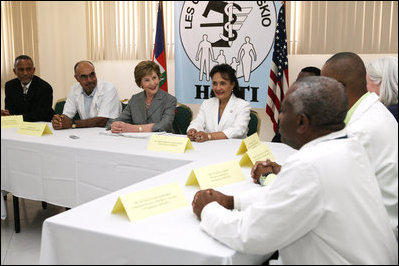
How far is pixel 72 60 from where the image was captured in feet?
8.40

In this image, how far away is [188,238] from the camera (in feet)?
3.53

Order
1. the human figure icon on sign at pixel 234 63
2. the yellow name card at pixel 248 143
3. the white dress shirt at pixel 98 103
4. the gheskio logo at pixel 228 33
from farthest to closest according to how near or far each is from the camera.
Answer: the human figure icon on sign at pixel 234 63, the gheskio logo at pixel 228 33, the white dress shirt at pixel 98 103, the yellow name card at pixel 248 143

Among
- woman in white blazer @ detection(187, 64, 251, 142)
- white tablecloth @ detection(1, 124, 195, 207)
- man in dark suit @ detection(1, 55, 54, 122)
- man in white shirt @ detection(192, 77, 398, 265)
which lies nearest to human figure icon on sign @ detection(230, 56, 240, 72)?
Result: woman in white blazer @ detection(187, 64, 251, 142)

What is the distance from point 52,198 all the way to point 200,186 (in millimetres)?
1326

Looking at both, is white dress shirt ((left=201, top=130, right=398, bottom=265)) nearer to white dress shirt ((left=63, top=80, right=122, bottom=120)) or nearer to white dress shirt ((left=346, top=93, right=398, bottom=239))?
white dress shirt ((left=346, top=93, right=398, bottom=239))

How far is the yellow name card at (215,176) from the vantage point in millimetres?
1552

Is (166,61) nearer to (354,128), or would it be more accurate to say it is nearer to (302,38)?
(302,38)

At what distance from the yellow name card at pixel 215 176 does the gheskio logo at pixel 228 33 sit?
115 inches

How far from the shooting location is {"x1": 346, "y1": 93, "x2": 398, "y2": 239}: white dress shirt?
1.33 m

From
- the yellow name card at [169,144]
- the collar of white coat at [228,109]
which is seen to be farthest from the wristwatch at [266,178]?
the collar of white coat at [228,109]

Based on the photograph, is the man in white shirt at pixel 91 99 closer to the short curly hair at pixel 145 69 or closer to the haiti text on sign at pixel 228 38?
the short curly hair at pixel 145 69

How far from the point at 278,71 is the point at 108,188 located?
2.59 metres

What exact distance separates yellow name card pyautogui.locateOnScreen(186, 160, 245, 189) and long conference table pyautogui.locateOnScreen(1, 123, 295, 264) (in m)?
0.03

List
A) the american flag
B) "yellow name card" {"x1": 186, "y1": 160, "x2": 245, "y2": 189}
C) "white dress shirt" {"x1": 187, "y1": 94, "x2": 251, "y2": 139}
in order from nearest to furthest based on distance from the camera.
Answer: "yellow name card" {"x1": 186, "y1": 160, "x2": 245, "y2": 189}
"white dress shirt" {"x1": 187, "y1": 94, "x2": 251, "y2": 139}
the american flag
